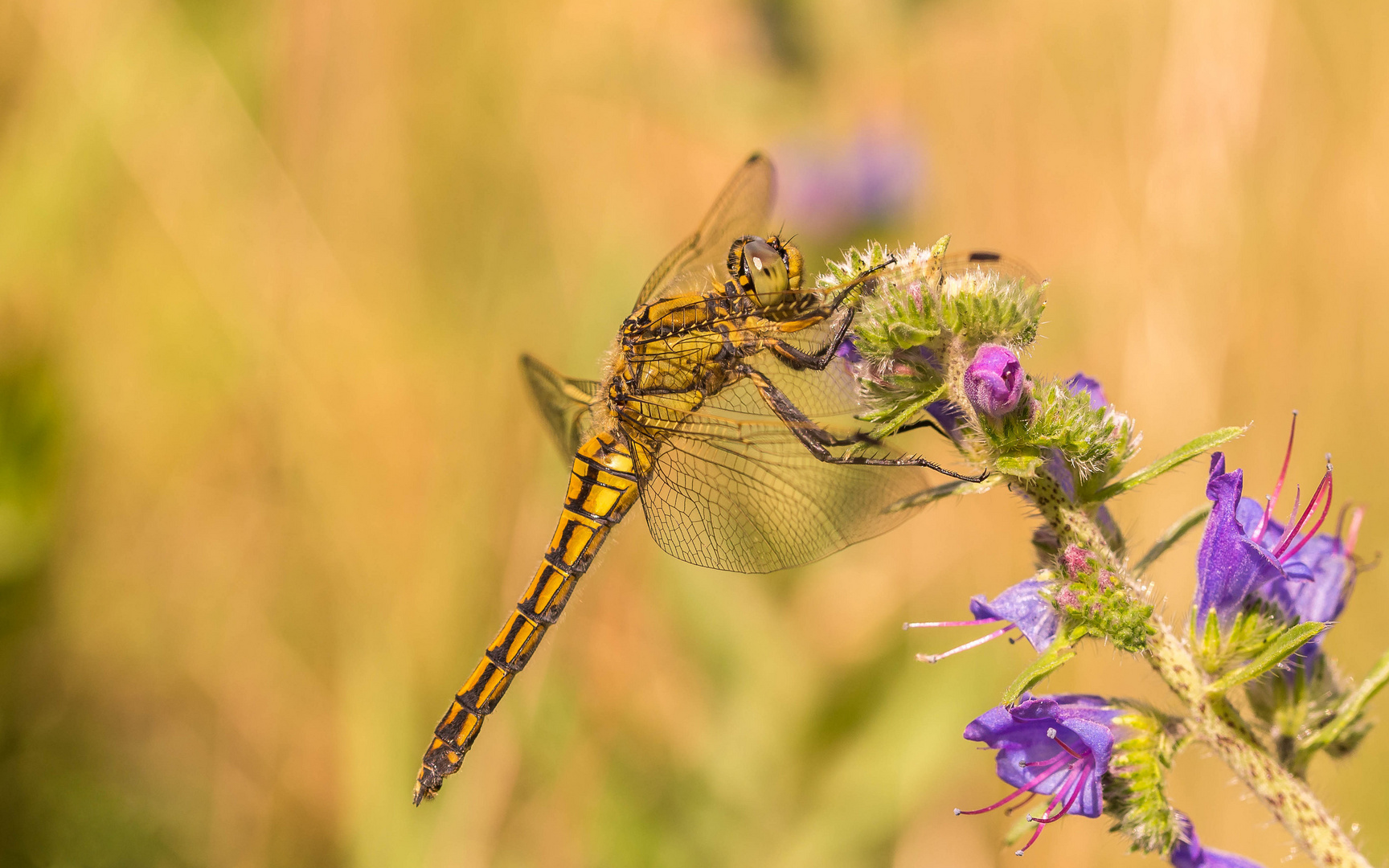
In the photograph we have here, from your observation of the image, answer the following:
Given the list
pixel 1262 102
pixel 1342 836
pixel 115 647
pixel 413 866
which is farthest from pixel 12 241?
pixel 1262 102

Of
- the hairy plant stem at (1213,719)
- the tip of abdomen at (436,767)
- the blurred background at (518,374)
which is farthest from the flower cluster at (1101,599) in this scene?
the blurred background at (518,374)

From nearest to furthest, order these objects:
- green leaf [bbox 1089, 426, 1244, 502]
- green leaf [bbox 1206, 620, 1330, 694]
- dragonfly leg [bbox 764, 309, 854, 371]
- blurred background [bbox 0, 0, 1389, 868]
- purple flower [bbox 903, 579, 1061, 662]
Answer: green leaf [bbox 1206, 620, 1330, 694]
green leaf [bbox 1089, 426, 1244, 502]
purple flower [bbox 903, 579, 1061, 662]
dragonfly leg [bbox 764, 309, 854, 371]
blurred background [bbox 0, 0, 1389, 868]

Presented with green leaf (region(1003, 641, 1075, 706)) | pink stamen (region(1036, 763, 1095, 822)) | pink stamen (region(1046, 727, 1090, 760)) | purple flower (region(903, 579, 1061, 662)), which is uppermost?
Result: purple flower (region(903, 579, 1061, 662))

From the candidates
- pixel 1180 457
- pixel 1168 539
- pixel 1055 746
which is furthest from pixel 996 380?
pixel 1055 746

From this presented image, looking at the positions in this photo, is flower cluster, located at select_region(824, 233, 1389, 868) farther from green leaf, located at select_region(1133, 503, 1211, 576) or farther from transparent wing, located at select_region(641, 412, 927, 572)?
transparent wing, located at select_region(641, 412, 927, 572)

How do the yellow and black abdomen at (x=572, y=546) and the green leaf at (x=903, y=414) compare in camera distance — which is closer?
the green leaf at (x=903, y=414)

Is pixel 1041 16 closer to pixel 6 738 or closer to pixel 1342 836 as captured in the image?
pixel 1342 836

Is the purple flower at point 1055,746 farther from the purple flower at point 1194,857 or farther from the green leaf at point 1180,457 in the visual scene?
the green leaf at point 1180,457

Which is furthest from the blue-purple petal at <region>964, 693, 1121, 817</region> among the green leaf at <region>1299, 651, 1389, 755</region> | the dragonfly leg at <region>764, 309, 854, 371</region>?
the dragonfly leg at <region>764, 309, 854, 371</region>
